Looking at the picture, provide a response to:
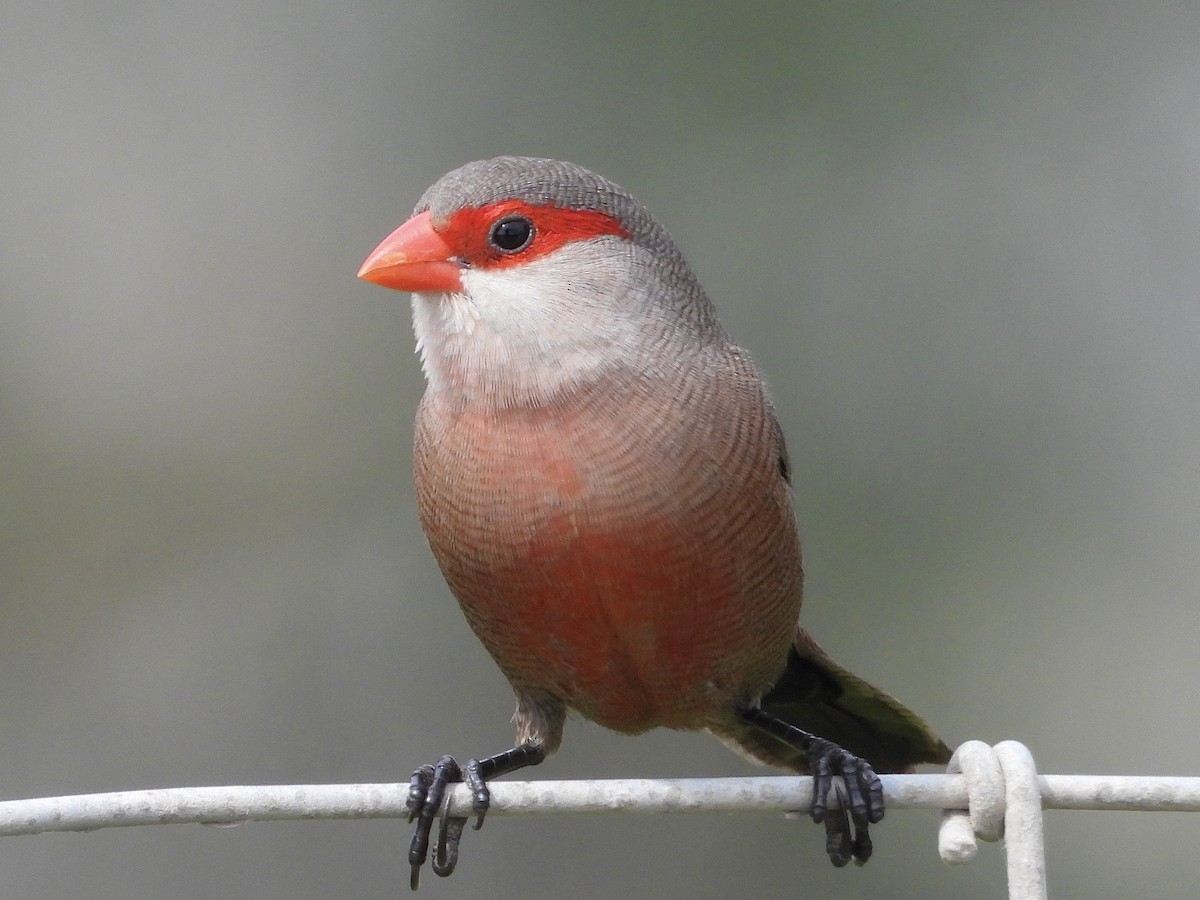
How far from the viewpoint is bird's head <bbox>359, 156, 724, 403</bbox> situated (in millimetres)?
2371

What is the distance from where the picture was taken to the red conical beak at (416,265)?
7.90ft

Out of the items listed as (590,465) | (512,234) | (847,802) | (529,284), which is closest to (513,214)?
(512,234)

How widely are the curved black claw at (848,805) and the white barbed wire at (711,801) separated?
1.43 ft

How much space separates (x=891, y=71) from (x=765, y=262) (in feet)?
Answer: 2.49

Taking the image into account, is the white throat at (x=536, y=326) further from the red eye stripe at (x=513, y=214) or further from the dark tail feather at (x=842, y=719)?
the dark tail feather at (x=842, y=719)

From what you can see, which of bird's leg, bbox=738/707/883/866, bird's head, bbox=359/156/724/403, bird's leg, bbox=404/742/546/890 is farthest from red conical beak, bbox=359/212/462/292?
bird's leg, bbox=738/707/883/866

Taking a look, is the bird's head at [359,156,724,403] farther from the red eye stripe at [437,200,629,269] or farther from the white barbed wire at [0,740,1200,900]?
the white barbed wire at [0,740,1200,900]

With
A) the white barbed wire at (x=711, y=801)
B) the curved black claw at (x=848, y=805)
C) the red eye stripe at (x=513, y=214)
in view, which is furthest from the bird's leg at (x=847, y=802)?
the red eye stripe at (x=513, y=214)

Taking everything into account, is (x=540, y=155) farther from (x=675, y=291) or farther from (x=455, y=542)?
(x=455, y=542)

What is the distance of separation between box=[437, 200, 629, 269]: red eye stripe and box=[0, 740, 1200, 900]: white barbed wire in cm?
94

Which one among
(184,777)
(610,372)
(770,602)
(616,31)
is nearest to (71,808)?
(610,372)

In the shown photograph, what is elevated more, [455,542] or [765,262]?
[765,262]

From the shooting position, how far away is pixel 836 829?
2.46 metres

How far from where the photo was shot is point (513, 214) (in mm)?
2479
